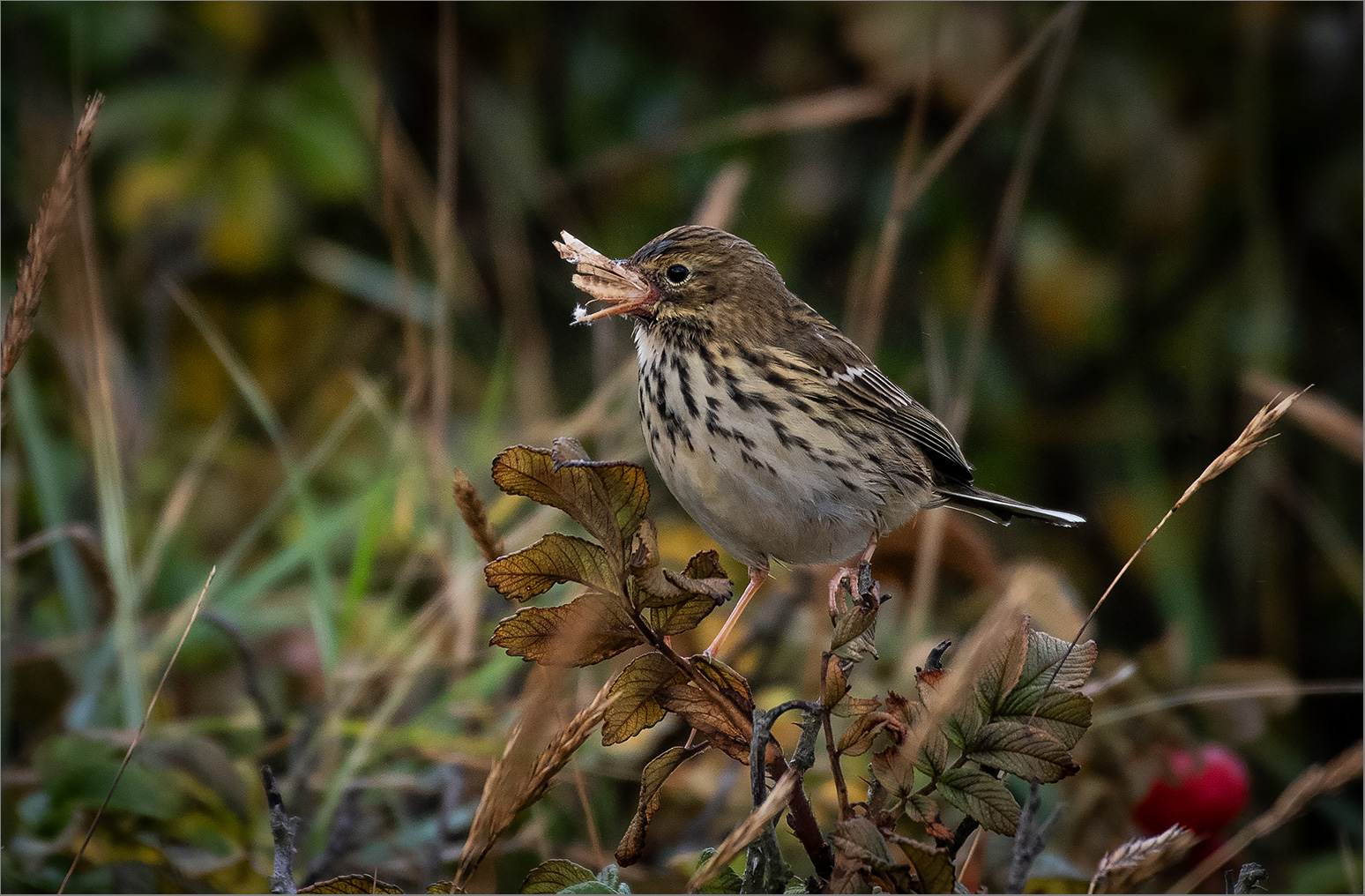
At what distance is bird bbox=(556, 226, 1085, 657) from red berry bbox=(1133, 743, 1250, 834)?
47 cm

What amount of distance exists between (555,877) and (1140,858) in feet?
1.59

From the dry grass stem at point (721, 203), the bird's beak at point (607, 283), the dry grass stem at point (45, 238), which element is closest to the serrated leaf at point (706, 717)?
the bird's beak at point (607, 283)

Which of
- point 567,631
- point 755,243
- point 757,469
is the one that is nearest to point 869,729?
point 567,631

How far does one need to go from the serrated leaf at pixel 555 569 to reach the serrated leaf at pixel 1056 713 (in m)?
0.36

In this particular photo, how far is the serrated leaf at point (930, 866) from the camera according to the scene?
1.06 meters

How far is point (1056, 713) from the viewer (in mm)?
1151

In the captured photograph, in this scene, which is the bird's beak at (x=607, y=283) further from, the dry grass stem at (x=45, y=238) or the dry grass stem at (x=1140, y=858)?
the dry grass stem at (x=1140, y=858)

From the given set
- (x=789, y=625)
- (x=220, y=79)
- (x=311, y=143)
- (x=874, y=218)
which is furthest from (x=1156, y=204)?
(x=220, y=79)

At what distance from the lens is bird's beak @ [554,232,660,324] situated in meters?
1.68

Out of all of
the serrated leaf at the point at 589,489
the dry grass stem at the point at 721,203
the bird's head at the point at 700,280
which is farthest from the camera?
the dry grass stem at the point at 721,203

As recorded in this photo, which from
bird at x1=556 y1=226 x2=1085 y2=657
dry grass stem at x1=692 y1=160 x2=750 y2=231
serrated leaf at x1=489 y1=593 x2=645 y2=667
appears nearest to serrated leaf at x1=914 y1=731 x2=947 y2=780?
serrated leaf at x1=489 y1=593 x2=645 y2=667

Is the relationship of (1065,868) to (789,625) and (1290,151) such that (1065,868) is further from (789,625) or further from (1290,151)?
(1290,151)

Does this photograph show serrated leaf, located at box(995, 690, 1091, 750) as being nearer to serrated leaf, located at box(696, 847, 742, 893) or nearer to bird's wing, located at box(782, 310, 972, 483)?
serrated leaf, located at box(696, 847, 742, 893)

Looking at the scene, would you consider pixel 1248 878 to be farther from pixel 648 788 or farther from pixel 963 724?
pixel 648 788
